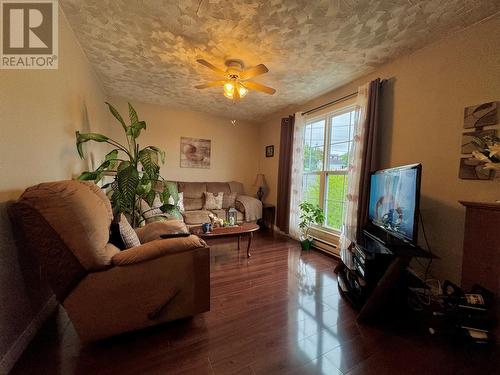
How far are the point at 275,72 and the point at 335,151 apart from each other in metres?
1.47

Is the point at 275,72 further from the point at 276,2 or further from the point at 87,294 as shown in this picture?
the point at 87,294

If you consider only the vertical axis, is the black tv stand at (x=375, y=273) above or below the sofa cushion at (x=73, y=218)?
below

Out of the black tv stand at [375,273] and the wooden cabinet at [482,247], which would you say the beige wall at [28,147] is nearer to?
the black tv stand at [375,273]

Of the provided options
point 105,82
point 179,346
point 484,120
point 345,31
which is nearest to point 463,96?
point 484,120

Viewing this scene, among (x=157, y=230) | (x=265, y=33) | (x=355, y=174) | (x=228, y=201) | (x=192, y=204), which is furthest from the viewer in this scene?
(x=228, y=201)

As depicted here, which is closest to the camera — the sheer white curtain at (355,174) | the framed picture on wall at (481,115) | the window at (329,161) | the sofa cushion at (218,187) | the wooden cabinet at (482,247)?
the wooden cabinet at (482,247)

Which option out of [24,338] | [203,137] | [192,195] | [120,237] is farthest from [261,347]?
[203,137]

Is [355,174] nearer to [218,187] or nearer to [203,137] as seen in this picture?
[218,187]

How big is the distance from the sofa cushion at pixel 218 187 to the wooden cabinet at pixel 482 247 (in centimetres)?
370

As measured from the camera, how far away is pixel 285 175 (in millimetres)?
4012

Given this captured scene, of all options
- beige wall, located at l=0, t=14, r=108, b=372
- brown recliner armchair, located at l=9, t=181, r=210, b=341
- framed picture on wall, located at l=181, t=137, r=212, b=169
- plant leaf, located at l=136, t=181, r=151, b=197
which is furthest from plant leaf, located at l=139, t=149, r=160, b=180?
framed picture on wall, located at l=181, t=137, r=212, b=169

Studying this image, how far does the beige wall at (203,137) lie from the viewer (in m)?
4.10

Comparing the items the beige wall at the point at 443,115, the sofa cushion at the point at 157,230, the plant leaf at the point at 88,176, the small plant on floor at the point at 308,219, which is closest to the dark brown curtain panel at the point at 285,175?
the small plant on floor at the point at 308,219

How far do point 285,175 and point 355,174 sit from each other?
1560 millimetres
